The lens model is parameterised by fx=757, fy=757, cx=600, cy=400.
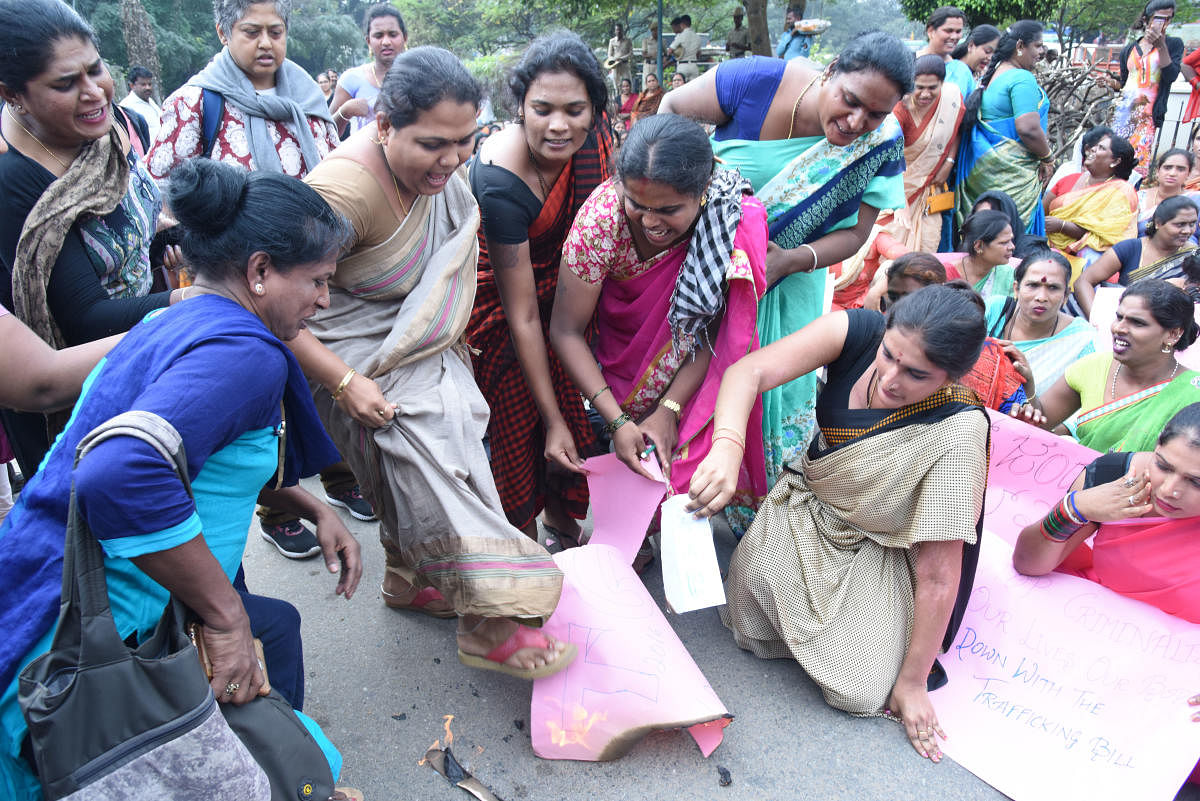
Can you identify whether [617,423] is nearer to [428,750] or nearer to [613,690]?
[613,690]

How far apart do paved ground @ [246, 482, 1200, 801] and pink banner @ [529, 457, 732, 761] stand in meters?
0.06

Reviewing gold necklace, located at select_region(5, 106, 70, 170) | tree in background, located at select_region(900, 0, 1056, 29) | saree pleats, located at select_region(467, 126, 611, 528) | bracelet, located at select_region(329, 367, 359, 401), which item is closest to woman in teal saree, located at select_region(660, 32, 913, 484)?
saree pleats, located at select_region(467, 126, 611, 528)

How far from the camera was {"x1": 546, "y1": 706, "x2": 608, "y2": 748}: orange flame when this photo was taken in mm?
1746

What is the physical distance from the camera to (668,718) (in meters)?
1.70

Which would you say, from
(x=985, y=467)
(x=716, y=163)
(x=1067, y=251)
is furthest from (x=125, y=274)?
(x=1067, y=251)

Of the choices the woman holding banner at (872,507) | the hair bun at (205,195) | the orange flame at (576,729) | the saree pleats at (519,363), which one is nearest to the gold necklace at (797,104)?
the saree pleats at (519,363)

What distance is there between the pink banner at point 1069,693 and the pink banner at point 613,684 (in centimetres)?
65

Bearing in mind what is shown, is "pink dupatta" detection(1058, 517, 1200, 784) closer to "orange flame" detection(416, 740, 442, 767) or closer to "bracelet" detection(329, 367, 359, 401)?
"orange flame" detection(416, 740, 442, 767)

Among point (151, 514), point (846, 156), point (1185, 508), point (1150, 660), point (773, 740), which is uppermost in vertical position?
point (846, 156)

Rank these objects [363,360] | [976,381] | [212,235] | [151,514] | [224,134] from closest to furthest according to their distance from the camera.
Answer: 1. [151,514]
2. [212,235]
3. [363,360]
4. [224,134]
5. [976,381]

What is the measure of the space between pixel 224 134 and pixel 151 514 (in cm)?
199

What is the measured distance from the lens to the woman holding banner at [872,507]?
1783 mm

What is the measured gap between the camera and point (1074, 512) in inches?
75.6

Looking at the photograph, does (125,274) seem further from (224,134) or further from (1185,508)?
(1185,508)
